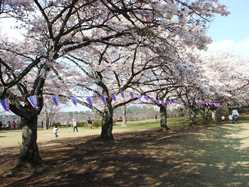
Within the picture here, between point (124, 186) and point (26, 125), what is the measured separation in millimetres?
5421

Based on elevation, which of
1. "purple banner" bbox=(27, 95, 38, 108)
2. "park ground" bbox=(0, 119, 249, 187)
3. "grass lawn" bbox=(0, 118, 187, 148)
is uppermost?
"purple banner" bbox=(27, 95, 38, 108)

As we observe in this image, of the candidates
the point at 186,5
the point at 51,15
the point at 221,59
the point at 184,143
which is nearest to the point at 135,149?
the point at 184,143

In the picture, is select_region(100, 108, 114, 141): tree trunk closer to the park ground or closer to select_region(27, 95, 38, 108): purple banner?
A: the park ground

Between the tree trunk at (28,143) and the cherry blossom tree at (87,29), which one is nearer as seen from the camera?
the cherry blossom tree at (87,29)

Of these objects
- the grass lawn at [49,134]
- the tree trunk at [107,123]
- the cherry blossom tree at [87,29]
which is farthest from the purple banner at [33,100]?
the grass lawn at [49,134]

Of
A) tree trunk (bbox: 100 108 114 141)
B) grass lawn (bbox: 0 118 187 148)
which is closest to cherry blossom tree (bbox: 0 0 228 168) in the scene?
tree trunk (bbox: 100 108 114 141)

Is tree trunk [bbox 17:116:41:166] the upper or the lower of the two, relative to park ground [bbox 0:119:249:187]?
upper

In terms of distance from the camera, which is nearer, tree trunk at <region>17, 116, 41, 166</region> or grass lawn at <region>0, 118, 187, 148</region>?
tree trunk at <region>17, 116, 41, 166</region>

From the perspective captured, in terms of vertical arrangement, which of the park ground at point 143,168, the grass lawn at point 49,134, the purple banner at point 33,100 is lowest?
the park ground at point 143,168

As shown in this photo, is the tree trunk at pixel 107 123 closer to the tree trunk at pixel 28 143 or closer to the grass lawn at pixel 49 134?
the grass lawn at pixel 49 134

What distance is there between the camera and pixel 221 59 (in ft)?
152

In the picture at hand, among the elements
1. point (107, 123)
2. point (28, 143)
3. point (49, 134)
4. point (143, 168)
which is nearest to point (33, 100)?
point (28, 143)

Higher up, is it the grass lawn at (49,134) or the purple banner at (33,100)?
the purple banner at (33,100)

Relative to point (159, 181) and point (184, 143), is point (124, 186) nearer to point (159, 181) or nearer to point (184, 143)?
point (159, 181)
